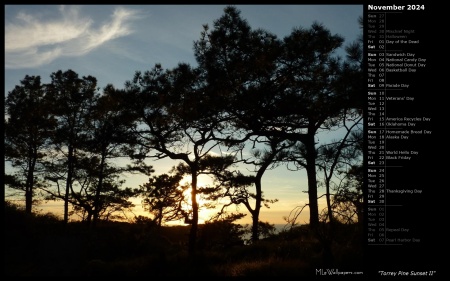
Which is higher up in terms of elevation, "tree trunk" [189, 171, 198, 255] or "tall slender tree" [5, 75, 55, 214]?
"tall slender tree" [5, 75, 55, 214]

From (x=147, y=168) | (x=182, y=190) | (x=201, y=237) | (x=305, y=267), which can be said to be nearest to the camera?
(x=305, y=267)

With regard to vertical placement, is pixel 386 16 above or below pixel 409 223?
above

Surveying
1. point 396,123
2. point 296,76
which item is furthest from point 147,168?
point 396,123

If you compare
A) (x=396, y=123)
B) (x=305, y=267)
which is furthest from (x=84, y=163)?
(x=396, y=123)

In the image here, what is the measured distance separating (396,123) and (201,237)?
1265cm

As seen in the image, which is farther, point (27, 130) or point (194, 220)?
point (27, 130)

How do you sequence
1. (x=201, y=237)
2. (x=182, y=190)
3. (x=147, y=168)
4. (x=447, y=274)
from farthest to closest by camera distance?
1. (x=147, y=168)
2. (x=201, y=237)
3. (x=182, y=190)
4. (x=447, y=274)

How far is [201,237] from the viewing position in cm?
1775

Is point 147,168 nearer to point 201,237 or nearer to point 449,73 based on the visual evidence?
point 201,237

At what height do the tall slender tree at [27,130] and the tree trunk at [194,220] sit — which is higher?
the tall slender tree at [27,130]

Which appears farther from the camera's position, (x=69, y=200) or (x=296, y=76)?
(x=69, y=200)

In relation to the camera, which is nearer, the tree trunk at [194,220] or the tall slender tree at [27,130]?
the tree trunk at [194,220]

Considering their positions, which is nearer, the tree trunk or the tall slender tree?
the tree trunk

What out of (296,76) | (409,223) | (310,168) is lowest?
(409,223)
